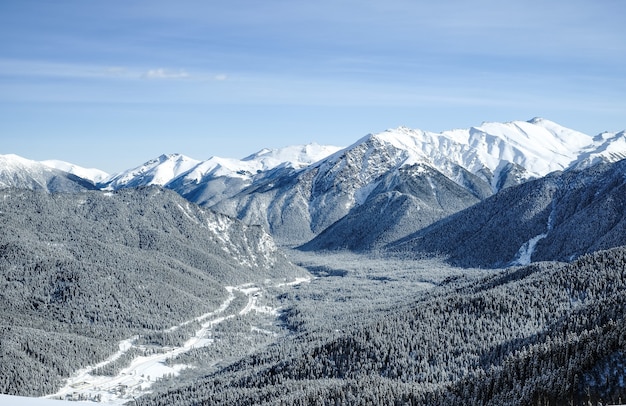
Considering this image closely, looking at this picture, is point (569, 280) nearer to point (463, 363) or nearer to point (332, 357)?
point (463, 363)

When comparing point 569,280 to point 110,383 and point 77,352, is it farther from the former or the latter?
point 77,352

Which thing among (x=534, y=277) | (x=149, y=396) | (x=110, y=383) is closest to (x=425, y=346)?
(x=534, y=277)

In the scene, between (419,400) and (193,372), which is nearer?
(419,400)

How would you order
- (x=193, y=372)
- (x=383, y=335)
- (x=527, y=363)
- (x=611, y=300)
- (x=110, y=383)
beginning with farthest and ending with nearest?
(x=193, y=372) < (x=110, y=383) < (x=383, y=335) < (x=611, y=300) < (x=527, y=363)

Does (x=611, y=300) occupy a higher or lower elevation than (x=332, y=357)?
higher

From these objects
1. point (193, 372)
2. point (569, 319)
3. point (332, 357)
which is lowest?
point (193, 372)

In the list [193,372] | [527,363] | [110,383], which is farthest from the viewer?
[193,372]

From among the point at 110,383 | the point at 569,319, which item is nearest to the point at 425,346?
the point at 569,319
